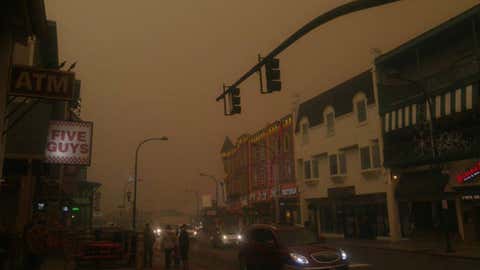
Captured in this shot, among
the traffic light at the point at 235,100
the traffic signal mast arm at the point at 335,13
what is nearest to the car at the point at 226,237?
the traffic light at the point at 235,100

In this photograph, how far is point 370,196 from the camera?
3612cm

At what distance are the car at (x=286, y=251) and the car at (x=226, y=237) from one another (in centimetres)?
1939

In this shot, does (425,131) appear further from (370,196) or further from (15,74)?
(15,74)

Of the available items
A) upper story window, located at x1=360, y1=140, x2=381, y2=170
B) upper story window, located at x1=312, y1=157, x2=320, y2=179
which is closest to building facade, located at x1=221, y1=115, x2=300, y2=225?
upper story window, located at x1=312, y1=157, x2=320, y2=179

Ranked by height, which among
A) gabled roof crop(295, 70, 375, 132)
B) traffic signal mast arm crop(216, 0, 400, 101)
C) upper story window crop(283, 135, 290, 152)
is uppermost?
gabled roof crop(295, 70, 375, 132)

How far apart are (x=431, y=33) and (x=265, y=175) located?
29965 millimetres

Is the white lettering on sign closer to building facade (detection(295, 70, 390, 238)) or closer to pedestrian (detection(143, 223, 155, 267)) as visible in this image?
building facade (detection(295, 70, 390, 238))

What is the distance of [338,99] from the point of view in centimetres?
4028

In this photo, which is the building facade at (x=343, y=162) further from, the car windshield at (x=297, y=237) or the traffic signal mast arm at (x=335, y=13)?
the traffic signal mast arm at (x=335, y=13)

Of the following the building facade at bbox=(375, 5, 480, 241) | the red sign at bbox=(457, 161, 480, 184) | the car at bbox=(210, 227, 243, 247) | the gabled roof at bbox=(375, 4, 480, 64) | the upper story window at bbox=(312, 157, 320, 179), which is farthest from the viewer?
the upper story window at bbox=(312, 157, 320, 179)

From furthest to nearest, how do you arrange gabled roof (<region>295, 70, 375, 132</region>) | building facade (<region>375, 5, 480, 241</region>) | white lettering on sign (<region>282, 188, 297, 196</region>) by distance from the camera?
white lettering on sign (<region>282, 188, 297, 196</region>)
gabled roof (<region>295, 70, 375, 132</region>)
building facade (<region>375, 5, 480, 241</region>)

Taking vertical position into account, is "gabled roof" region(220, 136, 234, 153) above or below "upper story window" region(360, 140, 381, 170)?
above

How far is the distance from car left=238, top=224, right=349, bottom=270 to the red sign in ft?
50.0

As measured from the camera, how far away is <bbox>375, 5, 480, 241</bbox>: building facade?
87.5 feet
